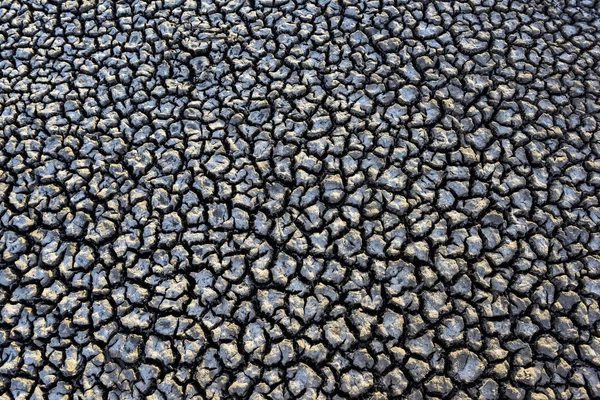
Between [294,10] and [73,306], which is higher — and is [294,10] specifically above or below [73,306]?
above

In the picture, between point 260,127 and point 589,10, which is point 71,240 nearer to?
→ point 260,127

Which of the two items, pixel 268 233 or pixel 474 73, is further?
pixel 474 73

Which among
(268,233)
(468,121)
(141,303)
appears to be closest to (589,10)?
(468,121)

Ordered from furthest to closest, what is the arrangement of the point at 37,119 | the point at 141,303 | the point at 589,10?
the point at 589,10 → the point at 37,119 → the point at 141,303

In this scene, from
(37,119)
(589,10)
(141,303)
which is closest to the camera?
(141,303)

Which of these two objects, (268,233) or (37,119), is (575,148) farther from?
(37,119)

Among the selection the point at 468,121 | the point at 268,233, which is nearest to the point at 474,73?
the point at 468,121
